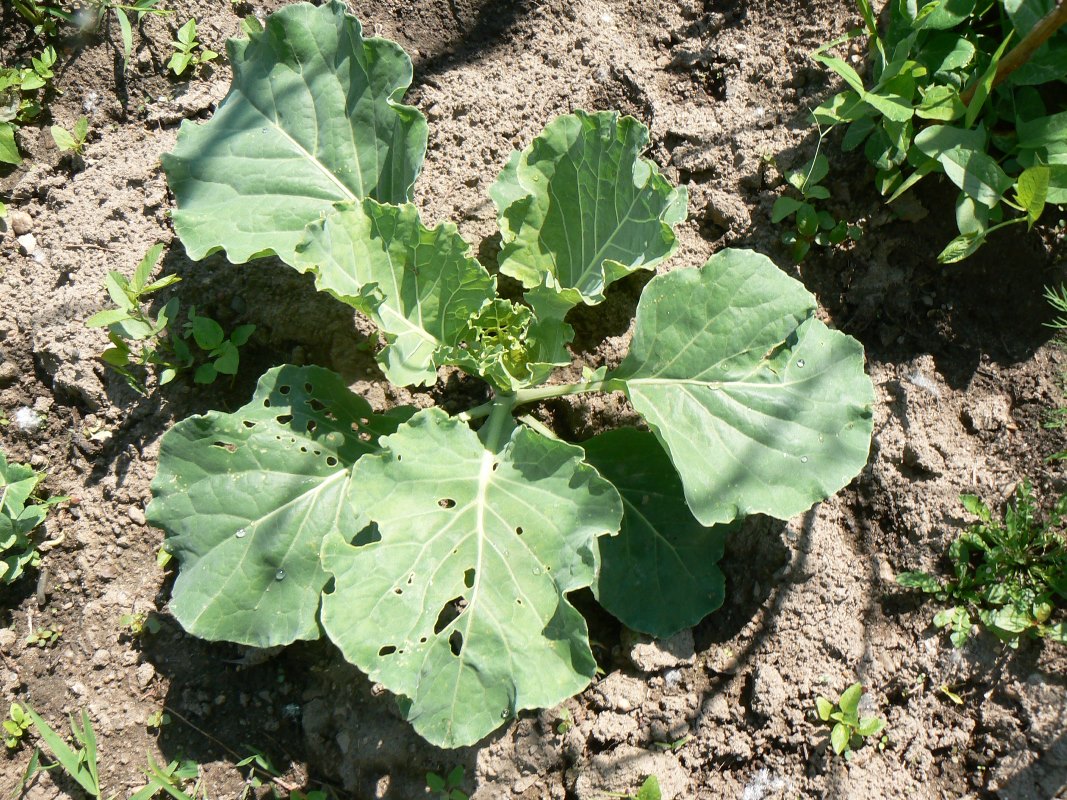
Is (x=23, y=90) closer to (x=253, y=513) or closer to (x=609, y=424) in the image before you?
(x=253, y=513)

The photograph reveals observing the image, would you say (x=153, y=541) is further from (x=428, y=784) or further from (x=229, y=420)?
(x=428, y=784)

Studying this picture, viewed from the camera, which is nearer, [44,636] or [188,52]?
[44,636]

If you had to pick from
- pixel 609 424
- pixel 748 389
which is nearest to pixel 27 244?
pixel 609 424

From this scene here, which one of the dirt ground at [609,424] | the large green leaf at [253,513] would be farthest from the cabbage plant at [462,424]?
the dirt ground at [609,424]

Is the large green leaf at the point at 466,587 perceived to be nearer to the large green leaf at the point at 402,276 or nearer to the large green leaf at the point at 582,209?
the large green leaf at the point at 402,276

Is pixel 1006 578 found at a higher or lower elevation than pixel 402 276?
lower

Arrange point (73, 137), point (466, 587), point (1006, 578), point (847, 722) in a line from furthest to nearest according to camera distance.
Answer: point (73, 137)
point (1006, 578)
point (847, 722)
point (466, 587)
